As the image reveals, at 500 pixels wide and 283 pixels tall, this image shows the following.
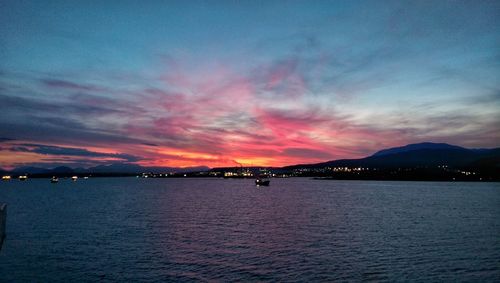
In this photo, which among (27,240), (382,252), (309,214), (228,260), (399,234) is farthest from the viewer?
(309,214)

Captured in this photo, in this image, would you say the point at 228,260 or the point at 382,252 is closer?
the point at 228,260

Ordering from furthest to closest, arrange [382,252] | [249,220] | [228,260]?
[249,220] < [382,252] < [228,260]

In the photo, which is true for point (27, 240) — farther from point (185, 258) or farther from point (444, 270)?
point (444, 270)

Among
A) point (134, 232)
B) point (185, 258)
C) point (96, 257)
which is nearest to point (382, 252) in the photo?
point (185, 258)

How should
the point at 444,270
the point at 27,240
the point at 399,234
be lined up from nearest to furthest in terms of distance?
the point at 444,270 → the point at 27,240 → the point at 399,234

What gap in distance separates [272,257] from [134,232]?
27530 mm

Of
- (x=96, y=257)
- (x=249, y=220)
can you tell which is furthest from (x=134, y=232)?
(x=249, y=220)

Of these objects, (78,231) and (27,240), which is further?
(78,231)

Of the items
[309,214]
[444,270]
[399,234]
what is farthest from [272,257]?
[309,214]

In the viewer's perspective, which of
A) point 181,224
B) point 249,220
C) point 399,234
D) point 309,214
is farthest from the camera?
point 309,214

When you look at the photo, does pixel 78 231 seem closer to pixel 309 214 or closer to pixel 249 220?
pixel 249 220

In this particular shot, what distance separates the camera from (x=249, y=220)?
7769cm

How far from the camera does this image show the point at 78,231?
6319 cm

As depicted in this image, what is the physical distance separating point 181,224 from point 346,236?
98.3 feet
